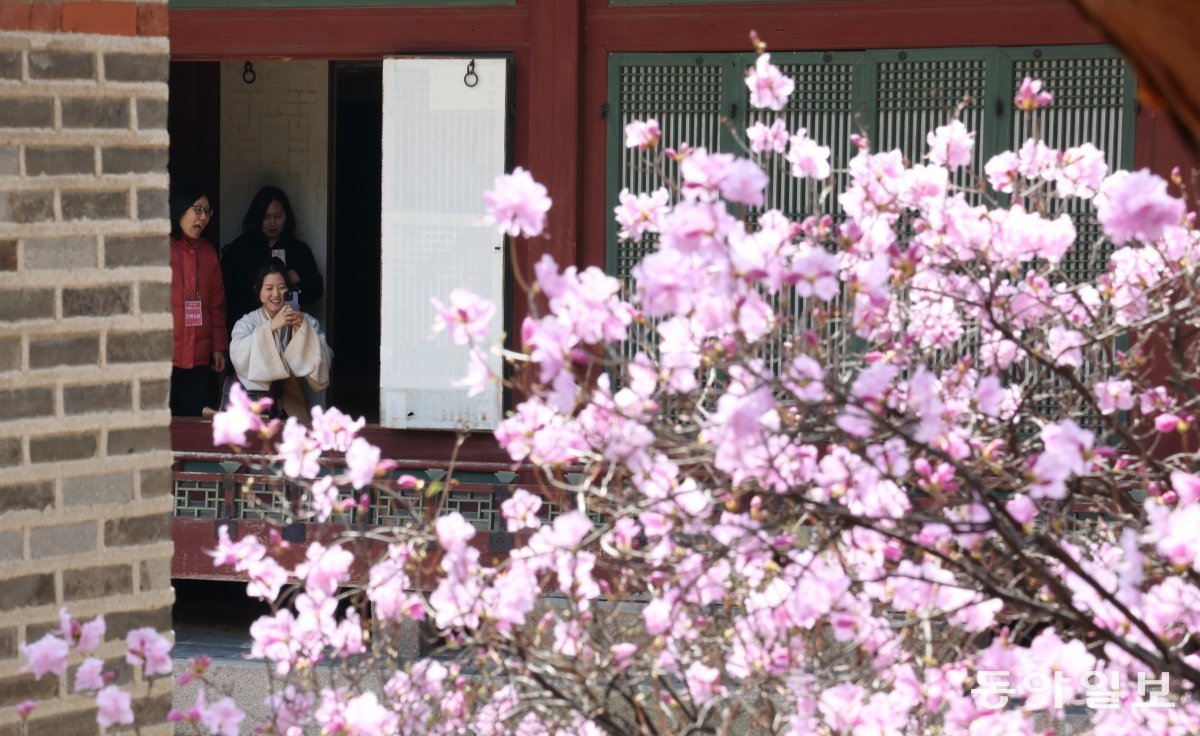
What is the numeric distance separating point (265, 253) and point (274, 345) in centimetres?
126

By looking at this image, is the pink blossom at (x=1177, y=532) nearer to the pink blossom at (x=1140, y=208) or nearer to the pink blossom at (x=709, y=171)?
the pink blossom at (x=1140, y=208)

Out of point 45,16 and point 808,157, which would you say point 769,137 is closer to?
point 808,157

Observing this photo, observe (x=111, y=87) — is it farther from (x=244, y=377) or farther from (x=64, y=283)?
(x=244, y=377)

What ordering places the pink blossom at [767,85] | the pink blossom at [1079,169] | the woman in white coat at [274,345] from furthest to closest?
1. the woman in white coat at [274,345]
2. the pink blossom at [1079,169]
3. the pink blossom at [767,85]

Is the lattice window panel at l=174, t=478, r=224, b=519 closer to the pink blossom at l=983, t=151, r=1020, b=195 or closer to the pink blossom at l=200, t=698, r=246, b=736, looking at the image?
the pink blossom at l=983, t=151, r=1020, b=195

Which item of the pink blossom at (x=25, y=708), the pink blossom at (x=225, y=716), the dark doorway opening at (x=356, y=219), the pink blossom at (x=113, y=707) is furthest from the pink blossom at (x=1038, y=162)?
the dark doorway opening at (x=356, y=219)

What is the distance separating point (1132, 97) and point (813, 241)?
3836 mm

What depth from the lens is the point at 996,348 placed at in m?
4.29

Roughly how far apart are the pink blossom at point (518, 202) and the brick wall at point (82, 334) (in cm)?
71

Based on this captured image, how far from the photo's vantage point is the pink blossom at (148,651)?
3484mm

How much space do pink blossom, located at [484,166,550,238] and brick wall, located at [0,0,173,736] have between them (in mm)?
713

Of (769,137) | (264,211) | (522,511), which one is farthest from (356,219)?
(522,511)

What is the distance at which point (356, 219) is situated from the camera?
44.1ft

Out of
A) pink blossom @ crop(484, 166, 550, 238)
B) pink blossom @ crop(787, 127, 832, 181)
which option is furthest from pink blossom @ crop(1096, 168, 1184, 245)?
pink blossom @ crop(787, 127, 832, 181)
